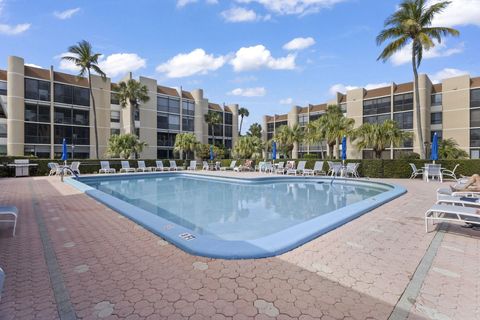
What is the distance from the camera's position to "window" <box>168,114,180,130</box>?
129ft

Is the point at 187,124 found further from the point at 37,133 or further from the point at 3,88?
the point at 3,88

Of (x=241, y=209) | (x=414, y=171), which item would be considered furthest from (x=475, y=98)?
(x=241, y=209)

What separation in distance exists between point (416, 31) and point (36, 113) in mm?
36859

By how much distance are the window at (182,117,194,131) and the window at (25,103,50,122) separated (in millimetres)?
17067

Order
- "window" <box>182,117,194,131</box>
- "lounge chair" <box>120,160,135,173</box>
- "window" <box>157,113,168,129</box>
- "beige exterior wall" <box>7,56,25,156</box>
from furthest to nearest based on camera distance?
1. "window" <box>182,117,194,131</box>
2. "window" <box>157,113,168,129</box>
3. "beige exterior wall" <box>7,56,25,156</box>
4. "lounge chair" <box>120,160,135,173</box>

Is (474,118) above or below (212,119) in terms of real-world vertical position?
below

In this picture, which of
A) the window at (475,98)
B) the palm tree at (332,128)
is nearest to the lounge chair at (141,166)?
the palm tree at (332,128)

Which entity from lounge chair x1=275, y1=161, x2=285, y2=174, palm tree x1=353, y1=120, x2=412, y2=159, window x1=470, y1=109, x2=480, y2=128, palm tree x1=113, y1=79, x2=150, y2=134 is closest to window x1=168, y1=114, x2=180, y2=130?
palm tree x1=113, y1=79, x2=150, y2=134

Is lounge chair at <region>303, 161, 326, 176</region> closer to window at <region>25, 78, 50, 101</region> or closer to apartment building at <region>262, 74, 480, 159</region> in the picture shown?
apartment building at <region>262, 74, 480, 159</region>

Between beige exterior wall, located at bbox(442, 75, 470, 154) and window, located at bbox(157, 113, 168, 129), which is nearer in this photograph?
beige exterior wall, located at bbox(442, 75, 470, 154)

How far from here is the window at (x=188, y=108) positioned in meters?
41.1

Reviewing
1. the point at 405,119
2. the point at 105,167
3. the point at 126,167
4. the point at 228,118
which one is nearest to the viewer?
the point at 105,167

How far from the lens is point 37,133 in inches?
1162

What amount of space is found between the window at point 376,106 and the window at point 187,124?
26588 mm
